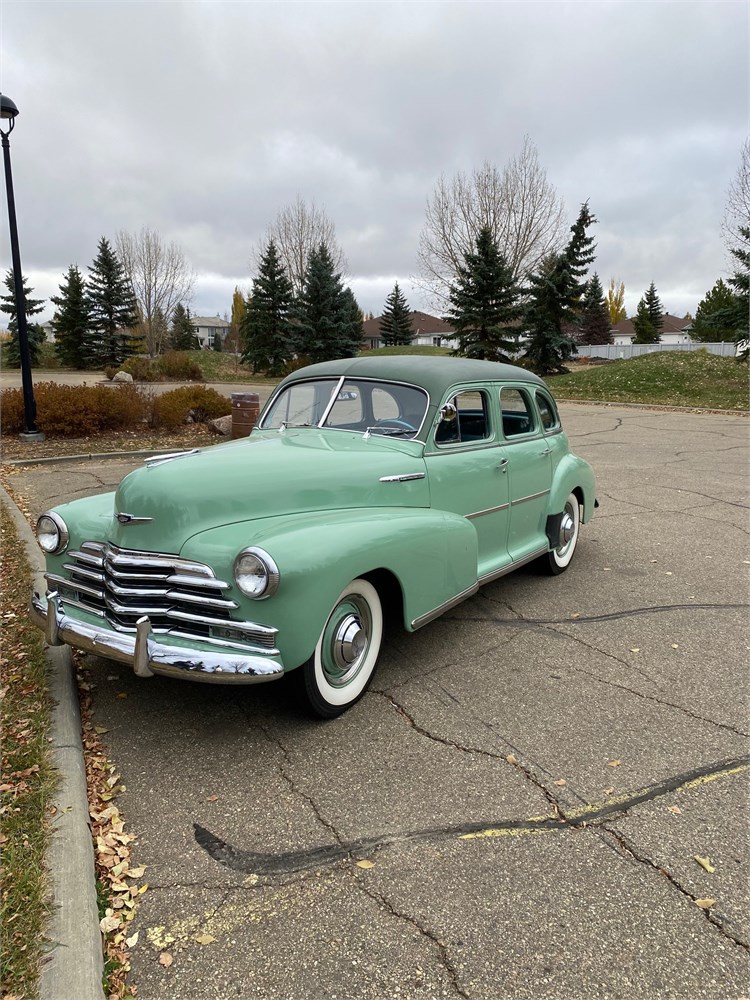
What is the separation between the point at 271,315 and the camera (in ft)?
122

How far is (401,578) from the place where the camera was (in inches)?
134

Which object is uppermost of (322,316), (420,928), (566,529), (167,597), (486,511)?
(322,316)

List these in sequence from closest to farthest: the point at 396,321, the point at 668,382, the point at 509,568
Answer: the point at 509,568, the point at 668,382, the point at 396,321

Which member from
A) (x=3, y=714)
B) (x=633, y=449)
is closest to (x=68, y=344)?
(x=633, y=449)

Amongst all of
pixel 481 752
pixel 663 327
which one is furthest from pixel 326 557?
pixel 663 327

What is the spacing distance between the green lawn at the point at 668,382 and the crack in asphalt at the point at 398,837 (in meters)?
20.1

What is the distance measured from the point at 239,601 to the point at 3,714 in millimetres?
1454

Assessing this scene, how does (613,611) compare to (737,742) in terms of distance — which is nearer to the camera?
(737,742)

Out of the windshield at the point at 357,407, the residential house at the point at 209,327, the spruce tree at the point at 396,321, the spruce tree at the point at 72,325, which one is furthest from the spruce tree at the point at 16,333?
the residential house at the point at 209,327

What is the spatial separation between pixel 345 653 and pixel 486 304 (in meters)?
29.8

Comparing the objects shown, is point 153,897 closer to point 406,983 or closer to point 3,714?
point 406,983

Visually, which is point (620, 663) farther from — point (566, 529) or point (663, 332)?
point (663, 332)

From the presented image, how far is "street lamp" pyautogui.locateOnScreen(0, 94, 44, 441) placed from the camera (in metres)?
10.7

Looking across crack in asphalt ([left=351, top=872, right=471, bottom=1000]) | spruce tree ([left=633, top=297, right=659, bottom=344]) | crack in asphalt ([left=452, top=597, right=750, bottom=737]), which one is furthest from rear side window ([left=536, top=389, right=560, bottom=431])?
spruce tree ([left=633, top=297, right=659, bottom=344])
